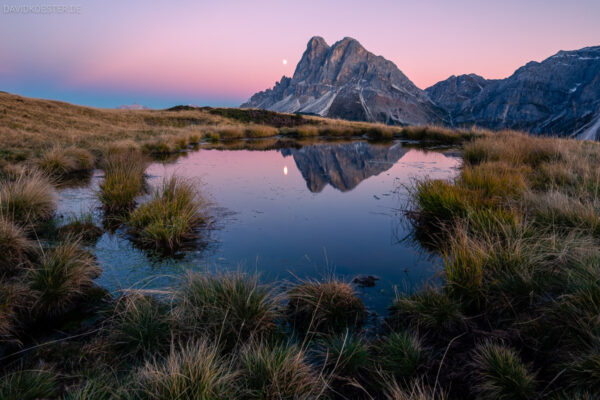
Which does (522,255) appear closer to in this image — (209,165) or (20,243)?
(20,243)

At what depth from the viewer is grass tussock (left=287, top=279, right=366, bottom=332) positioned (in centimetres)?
318

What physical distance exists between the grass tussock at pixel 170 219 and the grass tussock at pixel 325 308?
2.45 m

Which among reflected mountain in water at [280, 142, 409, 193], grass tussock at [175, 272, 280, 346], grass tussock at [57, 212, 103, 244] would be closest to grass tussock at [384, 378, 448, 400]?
grass tussock at [175, 272, 280, 346]

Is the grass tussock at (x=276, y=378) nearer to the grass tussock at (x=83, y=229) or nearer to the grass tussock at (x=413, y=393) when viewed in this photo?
the grass tussock at (x=413, y=393)

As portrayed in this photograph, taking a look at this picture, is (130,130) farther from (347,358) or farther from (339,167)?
(347,358)

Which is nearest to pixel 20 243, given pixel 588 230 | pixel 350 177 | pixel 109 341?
pixel 109 341

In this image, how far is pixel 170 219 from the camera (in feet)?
17.7

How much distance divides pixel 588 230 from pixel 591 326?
2.36 meters

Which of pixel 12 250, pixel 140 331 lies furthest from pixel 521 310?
pixel 12 250

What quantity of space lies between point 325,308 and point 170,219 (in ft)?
10.8

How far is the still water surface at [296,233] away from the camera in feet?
14.0

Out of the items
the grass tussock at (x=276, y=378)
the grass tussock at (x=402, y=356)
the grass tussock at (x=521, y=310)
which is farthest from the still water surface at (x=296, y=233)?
the grass tussock at (x=276, y=378)

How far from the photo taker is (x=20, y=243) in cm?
409

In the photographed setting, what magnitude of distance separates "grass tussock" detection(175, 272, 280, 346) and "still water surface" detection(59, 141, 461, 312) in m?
0.63
